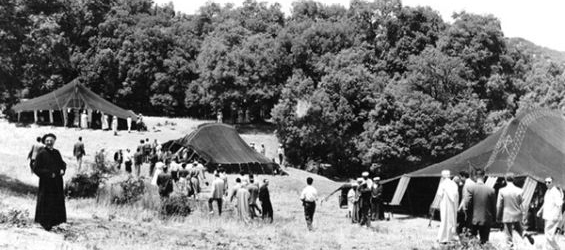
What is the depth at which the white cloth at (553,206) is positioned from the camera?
37.8 ft

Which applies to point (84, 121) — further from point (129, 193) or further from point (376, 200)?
point (376, 200)

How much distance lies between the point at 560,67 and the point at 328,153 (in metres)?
32.6

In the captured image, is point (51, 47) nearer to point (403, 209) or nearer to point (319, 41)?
point (403, 209)

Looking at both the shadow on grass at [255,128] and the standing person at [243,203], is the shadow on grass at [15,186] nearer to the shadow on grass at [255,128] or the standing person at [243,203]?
the standing person at [243,203]

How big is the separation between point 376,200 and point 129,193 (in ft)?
22.9

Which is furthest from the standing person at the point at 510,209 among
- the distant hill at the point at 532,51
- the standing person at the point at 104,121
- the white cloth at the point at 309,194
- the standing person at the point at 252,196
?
the distant hill at the point at 532,51

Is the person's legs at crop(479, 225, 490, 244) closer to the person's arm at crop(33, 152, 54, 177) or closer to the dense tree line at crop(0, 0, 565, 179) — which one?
the person's arm at crop(33, 152, 54, 177)

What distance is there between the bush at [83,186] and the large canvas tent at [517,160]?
30.2ft

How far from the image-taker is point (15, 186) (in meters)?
17.6

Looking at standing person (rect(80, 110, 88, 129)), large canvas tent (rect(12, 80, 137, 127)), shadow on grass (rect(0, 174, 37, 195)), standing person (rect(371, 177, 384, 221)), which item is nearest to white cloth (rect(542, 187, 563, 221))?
standing person (rect(371, 177, 384, 221))

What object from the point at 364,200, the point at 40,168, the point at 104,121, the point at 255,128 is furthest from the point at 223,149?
the point at 40,168

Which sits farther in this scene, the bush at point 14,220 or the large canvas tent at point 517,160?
the large canvas tent at point 517,160

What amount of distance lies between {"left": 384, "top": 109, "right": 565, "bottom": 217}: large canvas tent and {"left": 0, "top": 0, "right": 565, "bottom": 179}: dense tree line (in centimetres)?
1400

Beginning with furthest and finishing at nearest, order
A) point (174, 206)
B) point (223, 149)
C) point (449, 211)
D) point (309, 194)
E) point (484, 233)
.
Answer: point (223, 149) < point (174, 206) < point (309, 194) < point (449, 211) < point (484, 233)
